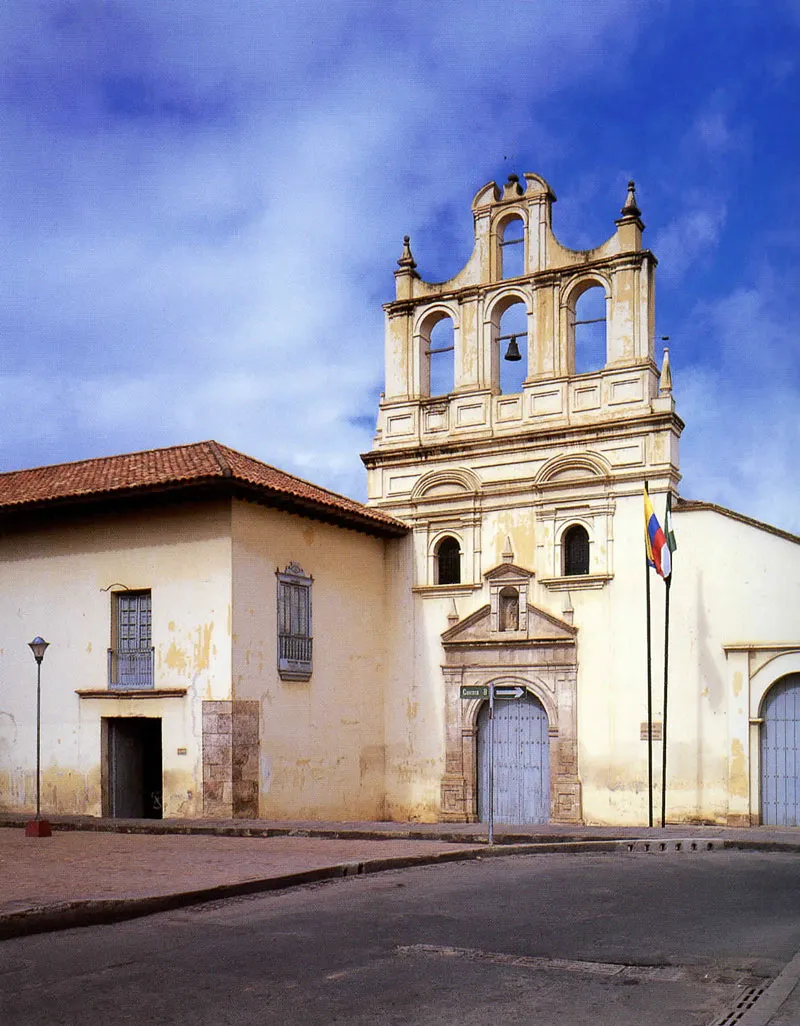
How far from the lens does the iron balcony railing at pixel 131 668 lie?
20297 mm

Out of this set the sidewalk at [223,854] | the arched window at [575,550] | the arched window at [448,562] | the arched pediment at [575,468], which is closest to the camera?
the sidewalk at [223,854]

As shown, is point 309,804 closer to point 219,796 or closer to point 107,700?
Answer: point 219,796

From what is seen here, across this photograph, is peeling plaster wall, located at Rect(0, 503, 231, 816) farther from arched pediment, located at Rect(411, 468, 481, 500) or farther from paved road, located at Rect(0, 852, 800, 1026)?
paved road, located at Rect(0, 852, 800, 1026)

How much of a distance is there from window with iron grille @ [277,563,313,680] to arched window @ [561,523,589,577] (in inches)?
189

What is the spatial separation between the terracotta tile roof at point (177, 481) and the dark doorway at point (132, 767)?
13.0ft

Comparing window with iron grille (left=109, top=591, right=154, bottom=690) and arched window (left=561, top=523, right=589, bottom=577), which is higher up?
arched window (left=561, top=523, right=589, bottom=577)

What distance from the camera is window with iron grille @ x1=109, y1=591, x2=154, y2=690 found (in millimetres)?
20391

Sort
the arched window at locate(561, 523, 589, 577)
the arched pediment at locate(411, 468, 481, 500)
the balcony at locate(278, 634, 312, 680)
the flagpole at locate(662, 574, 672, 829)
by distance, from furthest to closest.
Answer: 1. the arched pediment at locate(411, 468, 481, 500)
2. the arched window at locate(561, 523, 589, 577)
3. the balcony at locate(278, 634, 312, 680)
4. the flagpole at locate(662, 574, 672, 829)

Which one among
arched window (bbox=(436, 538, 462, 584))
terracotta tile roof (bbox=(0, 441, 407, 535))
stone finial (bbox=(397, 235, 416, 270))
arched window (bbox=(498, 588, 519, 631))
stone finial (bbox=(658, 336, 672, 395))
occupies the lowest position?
arched window (bbox=(498, 588, 519, 631))

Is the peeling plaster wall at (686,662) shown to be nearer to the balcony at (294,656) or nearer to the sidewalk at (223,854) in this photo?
the sidewalk at (223,854)

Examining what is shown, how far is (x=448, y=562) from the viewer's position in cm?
2392

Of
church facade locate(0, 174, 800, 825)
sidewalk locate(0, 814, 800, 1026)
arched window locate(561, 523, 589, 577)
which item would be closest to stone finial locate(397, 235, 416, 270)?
church facade locate(0, 174, 800, 825)

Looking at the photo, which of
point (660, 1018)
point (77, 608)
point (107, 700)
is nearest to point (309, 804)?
point (107, 700)

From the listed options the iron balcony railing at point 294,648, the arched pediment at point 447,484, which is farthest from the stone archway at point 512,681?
the iron balcony railing at point 294,648
